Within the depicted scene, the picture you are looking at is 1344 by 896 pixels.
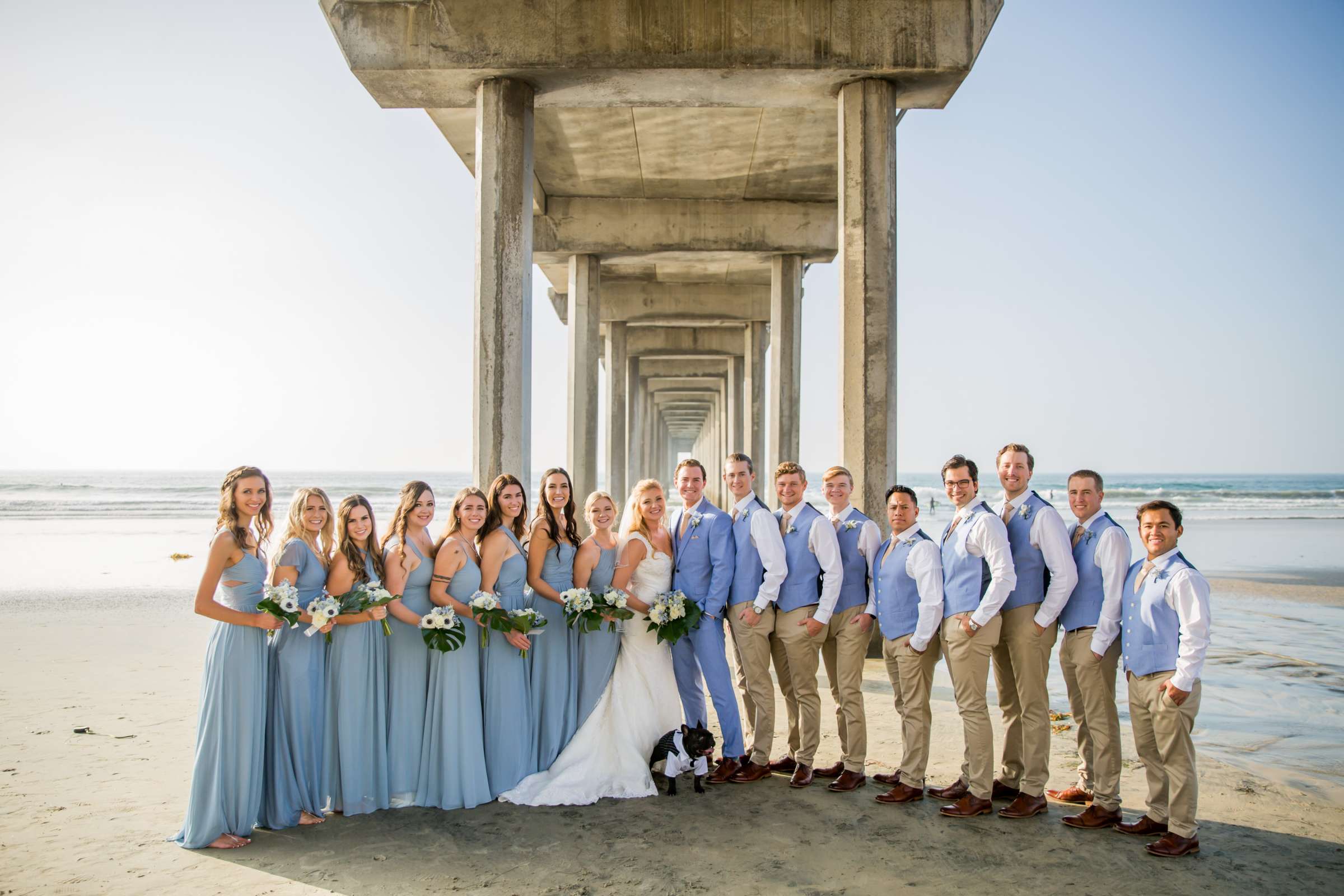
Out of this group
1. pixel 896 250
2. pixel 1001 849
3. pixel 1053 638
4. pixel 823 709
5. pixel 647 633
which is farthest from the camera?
pixel 896 250

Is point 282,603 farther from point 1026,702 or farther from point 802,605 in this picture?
point 1026,702

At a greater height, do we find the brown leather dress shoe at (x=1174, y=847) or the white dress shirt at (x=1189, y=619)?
the white dress shirt at (x=1189, y=619)

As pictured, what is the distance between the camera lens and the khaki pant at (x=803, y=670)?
17.7ft

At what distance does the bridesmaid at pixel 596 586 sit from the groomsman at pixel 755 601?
78 cm

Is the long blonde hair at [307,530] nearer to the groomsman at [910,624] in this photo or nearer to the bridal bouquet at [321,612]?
the bridal bouquet at [321,612]

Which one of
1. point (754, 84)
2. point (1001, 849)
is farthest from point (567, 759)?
point (754, 84)

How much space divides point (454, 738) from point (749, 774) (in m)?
1.78

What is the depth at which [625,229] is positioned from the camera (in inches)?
642

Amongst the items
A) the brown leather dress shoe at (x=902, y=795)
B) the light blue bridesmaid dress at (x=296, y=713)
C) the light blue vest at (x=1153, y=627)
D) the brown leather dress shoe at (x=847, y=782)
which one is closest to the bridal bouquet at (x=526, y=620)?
the light blue bridesmaid dress at (x=296, y=713)

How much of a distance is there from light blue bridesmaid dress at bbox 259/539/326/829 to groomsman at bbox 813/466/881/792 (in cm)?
292

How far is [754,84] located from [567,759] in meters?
7.29

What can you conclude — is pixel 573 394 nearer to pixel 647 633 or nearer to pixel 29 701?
pixel 29 701

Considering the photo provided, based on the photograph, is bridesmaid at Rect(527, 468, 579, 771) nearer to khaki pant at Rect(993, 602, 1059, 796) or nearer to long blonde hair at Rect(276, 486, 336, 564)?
long blonde hair at Rect(276, 486, 336, 564)

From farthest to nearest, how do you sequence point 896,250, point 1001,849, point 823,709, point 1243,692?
point 896,250 → point 1243,692 → point 823,709 → point 1001,849
